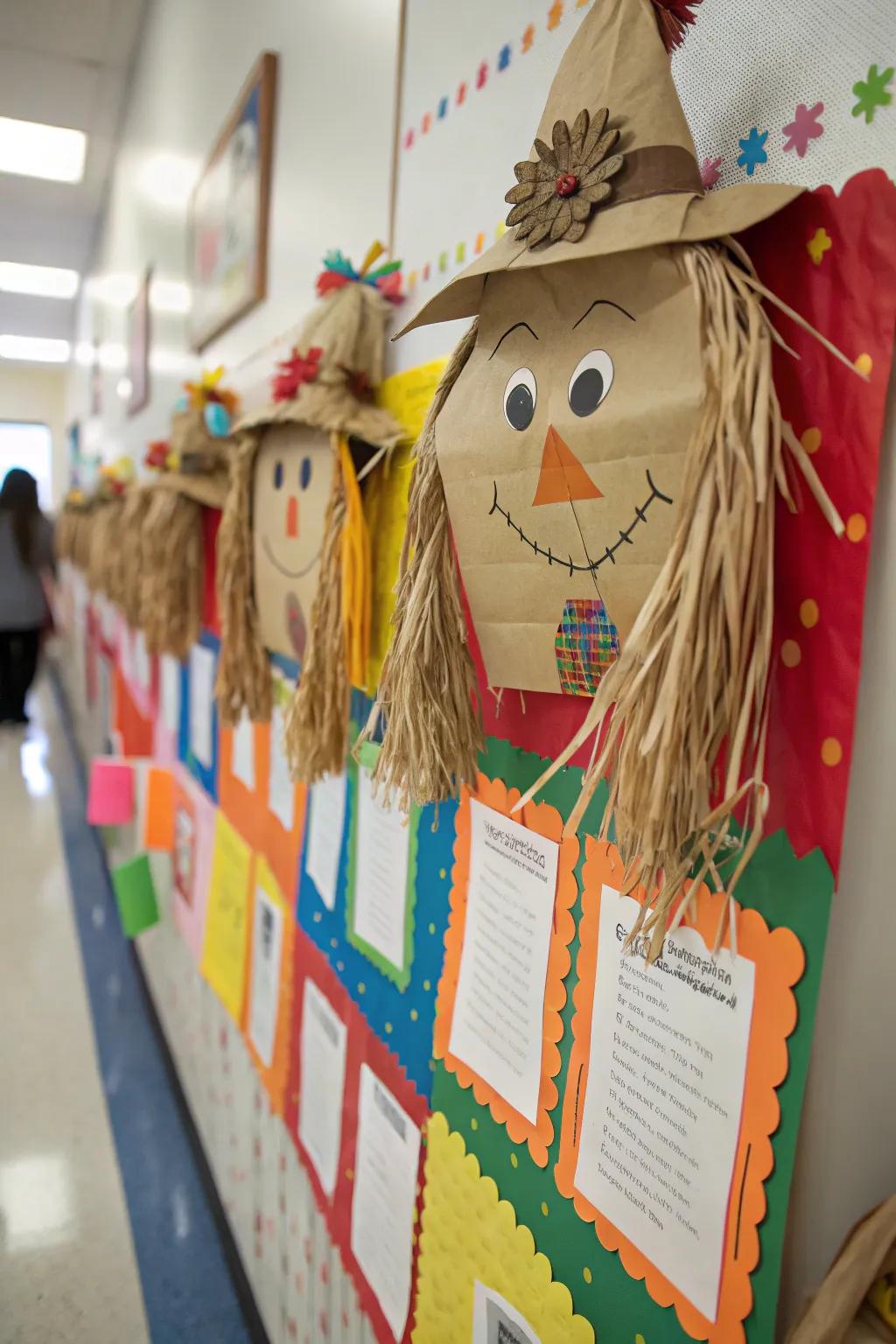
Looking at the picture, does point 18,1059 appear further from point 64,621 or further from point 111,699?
point 64,621

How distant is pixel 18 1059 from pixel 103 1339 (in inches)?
29.9

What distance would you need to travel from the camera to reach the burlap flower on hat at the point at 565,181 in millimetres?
423

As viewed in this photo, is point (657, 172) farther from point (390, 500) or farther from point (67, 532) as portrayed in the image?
point (67, 532)

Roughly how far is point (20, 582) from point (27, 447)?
4.49 metres

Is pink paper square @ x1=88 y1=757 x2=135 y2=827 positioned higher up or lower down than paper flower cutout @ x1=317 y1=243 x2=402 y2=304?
lower down

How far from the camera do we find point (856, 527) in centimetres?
38

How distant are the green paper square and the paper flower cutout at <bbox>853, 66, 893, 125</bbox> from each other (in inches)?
73.4

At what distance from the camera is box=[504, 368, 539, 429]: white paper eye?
48 centimetres

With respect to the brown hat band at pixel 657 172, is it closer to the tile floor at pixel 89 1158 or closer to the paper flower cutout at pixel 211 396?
the paper flower cutout at pixel 211 396

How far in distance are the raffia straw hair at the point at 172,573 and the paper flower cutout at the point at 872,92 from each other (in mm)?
1165

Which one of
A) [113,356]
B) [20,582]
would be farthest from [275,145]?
[20,582]

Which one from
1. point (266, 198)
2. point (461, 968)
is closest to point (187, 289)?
point (266, 198)

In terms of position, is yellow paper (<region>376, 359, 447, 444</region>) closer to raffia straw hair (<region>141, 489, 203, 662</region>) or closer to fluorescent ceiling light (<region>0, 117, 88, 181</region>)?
raffia straw hair (<region>141, 489, 203, 662</region>)

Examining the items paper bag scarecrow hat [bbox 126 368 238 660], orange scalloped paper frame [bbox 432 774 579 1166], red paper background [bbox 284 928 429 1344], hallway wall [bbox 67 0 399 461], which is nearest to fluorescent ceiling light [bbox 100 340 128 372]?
hallway wall [bbox 67 0 399 461]
